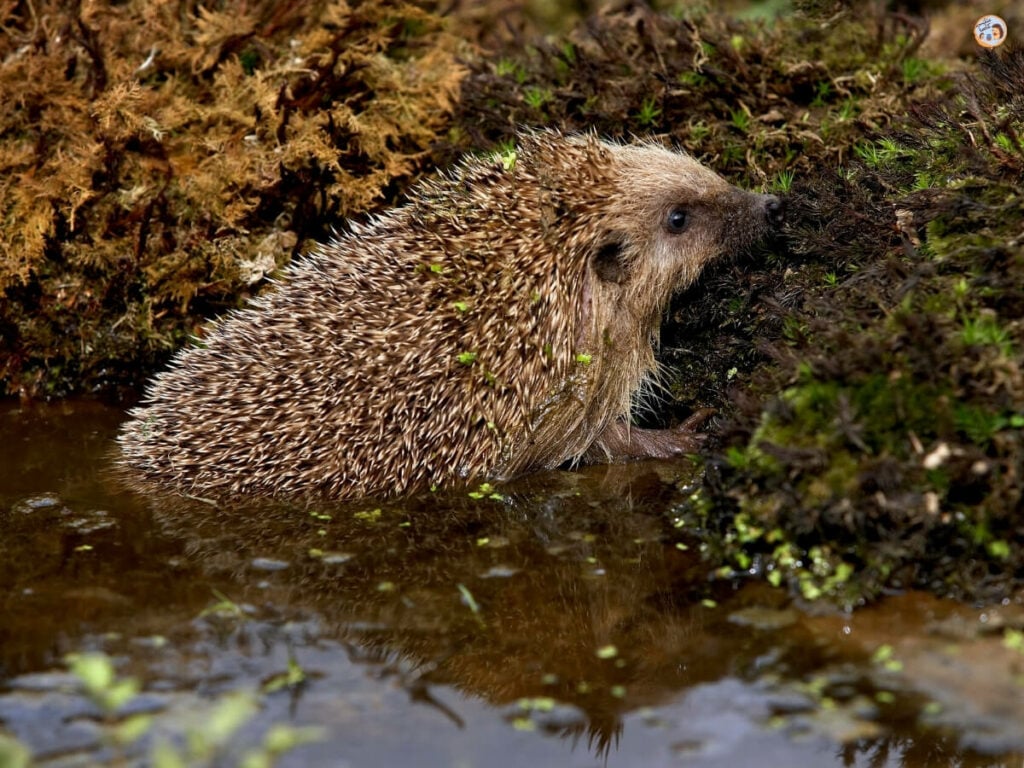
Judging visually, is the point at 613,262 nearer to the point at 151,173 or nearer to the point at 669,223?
the point at 669,223

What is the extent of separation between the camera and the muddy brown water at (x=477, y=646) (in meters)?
3.74

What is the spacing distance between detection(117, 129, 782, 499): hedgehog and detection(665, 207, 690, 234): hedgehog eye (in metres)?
0.01

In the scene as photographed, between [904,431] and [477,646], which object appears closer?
[477,646]

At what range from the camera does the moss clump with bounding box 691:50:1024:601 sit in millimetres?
4434

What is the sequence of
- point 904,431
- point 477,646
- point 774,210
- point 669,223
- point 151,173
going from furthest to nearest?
point 151,173 < point 669,223 < point 774,210 < point 904,431 < point 477,646

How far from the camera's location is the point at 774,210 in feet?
21.7

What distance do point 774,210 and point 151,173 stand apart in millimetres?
4321

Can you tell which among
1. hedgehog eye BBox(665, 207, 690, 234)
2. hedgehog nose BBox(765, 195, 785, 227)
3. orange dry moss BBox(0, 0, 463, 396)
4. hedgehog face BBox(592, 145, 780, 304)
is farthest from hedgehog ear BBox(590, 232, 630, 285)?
orange dry moss BBox(0, 0, 463, 396)

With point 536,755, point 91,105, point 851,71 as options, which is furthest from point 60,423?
point 851,71

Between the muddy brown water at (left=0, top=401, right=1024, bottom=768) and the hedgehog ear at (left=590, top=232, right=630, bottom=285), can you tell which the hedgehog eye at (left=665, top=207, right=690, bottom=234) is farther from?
the muddy brown water at (left=0, top=401, right=1024, bottom=768)

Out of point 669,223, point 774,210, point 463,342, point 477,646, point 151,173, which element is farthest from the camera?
point 151,173

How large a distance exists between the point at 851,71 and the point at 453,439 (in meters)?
4.16

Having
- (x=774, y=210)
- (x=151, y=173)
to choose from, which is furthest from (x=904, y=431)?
(x=151, y=173)

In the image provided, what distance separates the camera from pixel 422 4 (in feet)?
29.9
